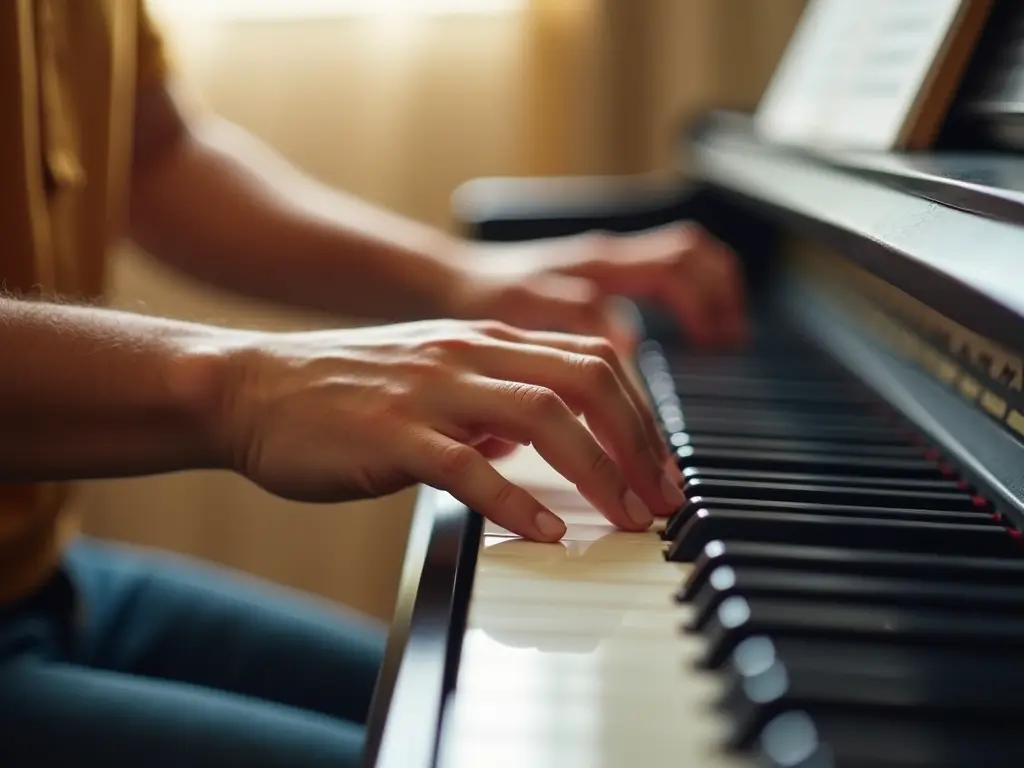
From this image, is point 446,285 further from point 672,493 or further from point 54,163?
point 672,493

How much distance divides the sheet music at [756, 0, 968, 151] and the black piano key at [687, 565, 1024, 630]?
41cm

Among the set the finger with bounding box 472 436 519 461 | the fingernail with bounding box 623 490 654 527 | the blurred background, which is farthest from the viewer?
the blurred background

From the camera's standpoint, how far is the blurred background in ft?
5.53

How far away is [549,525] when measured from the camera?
544 millimetres

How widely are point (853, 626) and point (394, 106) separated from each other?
4.98 ft

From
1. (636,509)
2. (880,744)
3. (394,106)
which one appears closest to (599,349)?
(636,509)

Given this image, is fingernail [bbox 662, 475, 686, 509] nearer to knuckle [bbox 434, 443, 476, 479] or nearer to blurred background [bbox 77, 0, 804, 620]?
knuckle [bbox 434, 443, 476, 479]

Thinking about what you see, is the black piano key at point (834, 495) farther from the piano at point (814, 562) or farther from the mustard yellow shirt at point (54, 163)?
the mustard yellow shirt at point (54, 163)

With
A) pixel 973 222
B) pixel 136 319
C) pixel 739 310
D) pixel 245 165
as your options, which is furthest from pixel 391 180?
pixel 973 222

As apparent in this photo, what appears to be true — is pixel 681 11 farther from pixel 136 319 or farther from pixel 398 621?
pixel 398 621

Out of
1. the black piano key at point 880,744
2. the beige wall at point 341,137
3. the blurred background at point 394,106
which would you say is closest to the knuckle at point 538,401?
the black piano key at point 880,744

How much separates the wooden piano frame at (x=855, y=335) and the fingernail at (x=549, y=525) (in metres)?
0.03

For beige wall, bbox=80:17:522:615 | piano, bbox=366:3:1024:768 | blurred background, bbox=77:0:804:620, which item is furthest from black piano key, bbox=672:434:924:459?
beige wall, bbox=80:17:522:615

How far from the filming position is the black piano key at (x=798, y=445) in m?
0.68
